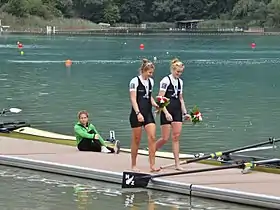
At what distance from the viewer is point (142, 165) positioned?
12414 mm

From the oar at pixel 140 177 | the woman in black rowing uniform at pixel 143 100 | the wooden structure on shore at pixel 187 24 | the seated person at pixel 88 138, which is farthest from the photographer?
the wooden structure on shore at pixel 187 24

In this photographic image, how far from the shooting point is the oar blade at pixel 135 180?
37.1 feet

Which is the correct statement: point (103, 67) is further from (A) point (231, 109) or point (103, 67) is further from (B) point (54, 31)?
(B) point (54, 31)

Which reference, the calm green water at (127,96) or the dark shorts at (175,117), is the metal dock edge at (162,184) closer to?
the dark shorts at (175,117)

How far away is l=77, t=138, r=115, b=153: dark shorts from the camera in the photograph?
45.2 feet

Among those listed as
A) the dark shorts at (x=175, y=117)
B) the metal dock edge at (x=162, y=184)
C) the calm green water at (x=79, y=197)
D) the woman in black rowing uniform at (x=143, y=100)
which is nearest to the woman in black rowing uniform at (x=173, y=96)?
the dark shorts at (x=175, y=117)

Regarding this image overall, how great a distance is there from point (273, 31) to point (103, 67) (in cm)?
9124

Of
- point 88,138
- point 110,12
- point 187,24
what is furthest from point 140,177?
point 187,24

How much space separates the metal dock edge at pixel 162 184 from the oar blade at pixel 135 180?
0.33 feet

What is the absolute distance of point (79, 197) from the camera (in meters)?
11.3

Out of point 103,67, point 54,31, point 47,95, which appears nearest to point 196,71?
point 103,67

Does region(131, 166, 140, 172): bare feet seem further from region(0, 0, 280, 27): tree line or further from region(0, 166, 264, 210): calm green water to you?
region(0, 0, 280, 27): tree line

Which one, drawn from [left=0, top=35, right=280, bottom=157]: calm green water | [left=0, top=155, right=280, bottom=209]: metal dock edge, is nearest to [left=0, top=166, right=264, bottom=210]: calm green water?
[left=0, top=155, right=280, bottom=209]: metal dock edge

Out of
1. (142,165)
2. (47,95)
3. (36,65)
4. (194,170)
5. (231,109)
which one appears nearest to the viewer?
(194,170)
